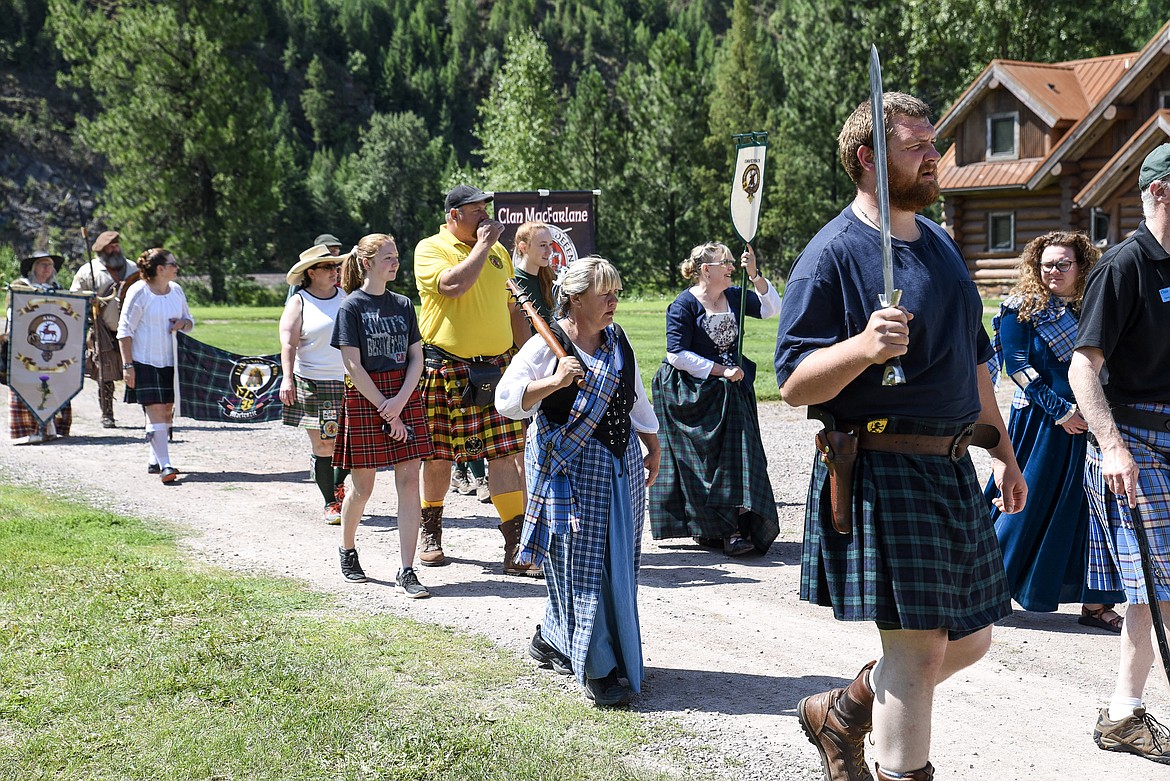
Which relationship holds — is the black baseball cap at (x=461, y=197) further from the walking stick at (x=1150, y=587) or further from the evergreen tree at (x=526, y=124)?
the evergreen tree at (x=526, y=124)

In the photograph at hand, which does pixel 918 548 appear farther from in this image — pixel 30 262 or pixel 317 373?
pixel 30 262

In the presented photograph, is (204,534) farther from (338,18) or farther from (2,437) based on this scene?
(338,18)

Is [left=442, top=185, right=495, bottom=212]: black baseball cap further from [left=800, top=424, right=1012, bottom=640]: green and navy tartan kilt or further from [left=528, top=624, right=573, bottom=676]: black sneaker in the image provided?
[left=800, top=424, right=1012, bottom=640]: green and navy tartan kilt

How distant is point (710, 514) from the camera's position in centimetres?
759

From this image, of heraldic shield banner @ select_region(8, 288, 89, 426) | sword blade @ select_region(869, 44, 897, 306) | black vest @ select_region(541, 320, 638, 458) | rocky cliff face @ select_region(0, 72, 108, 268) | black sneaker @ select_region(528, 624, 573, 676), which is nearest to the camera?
sword blade @ select_region(869, 44, 897, 306)

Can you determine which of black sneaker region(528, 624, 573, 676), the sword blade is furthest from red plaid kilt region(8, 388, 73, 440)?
the sword blade

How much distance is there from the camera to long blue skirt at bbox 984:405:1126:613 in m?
5.70

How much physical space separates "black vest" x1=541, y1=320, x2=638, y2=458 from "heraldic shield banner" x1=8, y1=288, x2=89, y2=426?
8421 mm

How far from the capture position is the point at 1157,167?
411 cm

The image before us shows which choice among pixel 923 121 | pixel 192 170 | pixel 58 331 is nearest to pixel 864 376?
pixel 923 121

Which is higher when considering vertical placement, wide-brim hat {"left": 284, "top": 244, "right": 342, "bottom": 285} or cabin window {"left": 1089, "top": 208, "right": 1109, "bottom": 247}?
cabin window {"left": 1089, "top": 208, "right": 1109, "bottom": 247}

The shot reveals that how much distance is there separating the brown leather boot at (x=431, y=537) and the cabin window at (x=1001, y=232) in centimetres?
3122

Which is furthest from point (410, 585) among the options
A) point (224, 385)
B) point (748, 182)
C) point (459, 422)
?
point (224, 385)

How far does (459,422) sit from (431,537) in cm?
75
